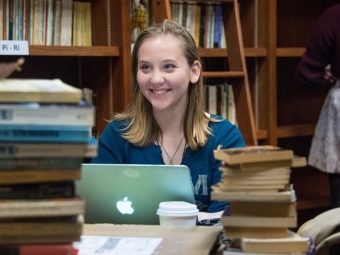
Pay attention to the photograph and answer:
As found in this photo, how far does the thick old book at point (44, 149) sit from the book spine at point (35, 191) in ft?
0.18

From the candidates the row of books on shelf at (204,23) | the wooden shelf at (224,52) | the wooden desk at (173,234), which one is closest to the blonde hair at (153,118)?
the wooden desk at (173,234)

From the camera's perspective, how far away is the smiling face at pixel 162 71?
6.58ft

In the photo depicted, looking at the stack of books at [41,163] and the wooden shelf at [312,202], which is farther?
the wooden shelf at [312,202]

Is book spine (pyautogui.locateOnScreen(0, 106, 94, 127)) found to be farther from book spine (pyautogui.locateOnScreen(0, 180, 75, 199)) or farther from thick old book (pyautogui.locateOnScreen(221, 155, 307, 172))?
thick old book (pyautogui.locateOnScreen(221, 155, 307, 172))

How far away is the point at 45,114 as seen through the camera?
0.99 m

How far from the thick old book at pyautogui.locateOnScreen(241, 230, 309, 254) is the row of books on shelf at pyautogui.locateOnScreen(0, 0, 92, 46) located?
6.53 feet

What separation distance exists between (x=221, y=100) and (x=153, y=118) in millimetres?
1281

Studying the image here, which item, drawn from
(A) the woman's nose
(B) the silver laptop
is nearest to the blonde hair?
(A) the woman's nose

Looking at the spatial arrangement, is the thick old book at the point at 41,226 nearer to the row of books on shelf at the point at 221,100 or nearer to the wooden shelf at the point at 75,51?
the wooden shelf at the point at 75,51

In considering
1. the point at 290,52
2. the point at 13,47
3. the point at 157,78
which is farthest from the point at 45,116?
the point at 290,52

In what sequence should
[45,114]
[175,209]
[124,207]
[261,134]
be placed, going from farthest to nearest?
[261,134], [124,207], [175,209], [45,114]

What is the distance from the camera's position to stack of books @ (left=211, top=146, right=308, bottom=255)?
1.13 m

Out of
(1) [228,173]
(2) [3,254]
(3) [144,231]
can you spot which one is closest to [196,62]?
(3) [144,231]

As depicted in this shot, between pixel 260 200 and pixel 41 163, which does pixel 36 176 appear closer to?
pixel 41 163
